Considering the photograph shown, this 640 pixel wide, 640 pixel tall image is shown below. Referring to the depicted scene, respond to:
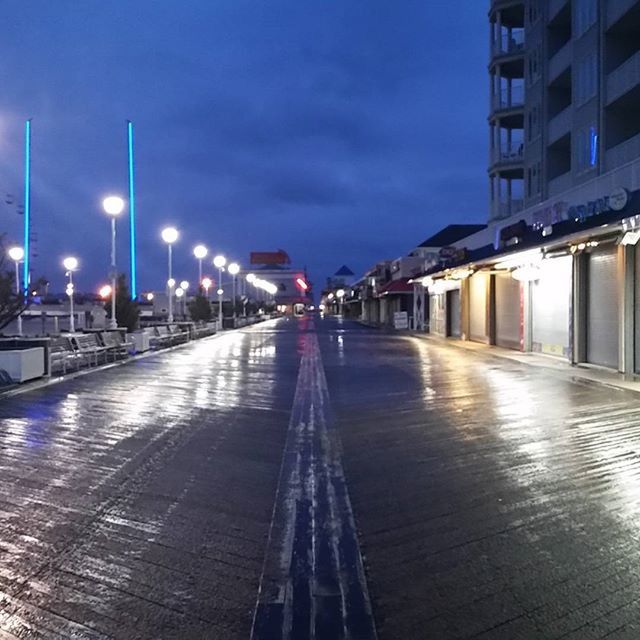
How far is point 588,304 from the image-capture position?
19.2 metres

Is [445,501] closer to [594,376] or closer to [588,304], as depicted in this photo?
[594,376]

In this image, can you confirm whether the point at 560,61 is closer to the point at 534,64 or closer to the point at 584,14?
the point at 584,14

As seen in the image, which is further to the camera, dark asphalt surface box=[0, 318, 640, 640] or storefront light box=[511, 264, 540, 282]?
storefront light box=[511, 264, 540, 282]

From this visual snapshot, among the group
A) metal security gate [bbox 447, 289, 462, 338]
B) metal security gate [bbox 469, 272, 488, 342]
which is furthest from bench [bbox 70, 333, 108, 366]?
metal security gate [bbox 447, 289, 462, 338]

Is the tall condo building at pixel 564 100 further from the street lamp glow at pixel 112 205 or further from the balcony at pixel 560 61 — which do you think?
the street lamp glow at pixel 112 205

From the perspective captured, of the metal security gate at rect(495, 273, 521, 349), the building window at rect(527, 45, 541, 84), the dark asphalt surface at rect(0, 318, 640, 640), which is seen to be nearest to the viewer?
the dark asphalt surface at rect(0, 318, 640, 640)

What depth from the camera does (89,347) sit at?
21.2 metres

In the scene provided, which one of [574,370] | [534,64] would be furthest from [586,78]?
[574,370]

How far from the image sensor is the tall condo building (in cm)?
2927

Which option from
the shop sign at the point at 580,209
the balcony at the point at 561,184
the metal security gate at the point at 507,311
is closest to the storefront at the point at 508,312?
the metal security gate at the point at 507,311

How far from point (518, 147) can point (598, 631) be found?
49.7 metres

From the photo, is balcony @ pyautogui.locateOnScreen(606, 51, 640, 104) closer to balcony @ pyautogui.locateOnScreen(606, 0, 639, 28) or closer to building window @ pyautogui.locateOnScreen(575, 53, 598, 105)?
building window @ pyautogui.locateOnScreen(575, 53, 598, 105)

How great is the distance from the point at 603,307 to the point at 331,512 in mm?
13921

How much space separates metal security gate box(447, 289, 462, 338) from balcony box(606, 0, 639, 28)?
14148mm
